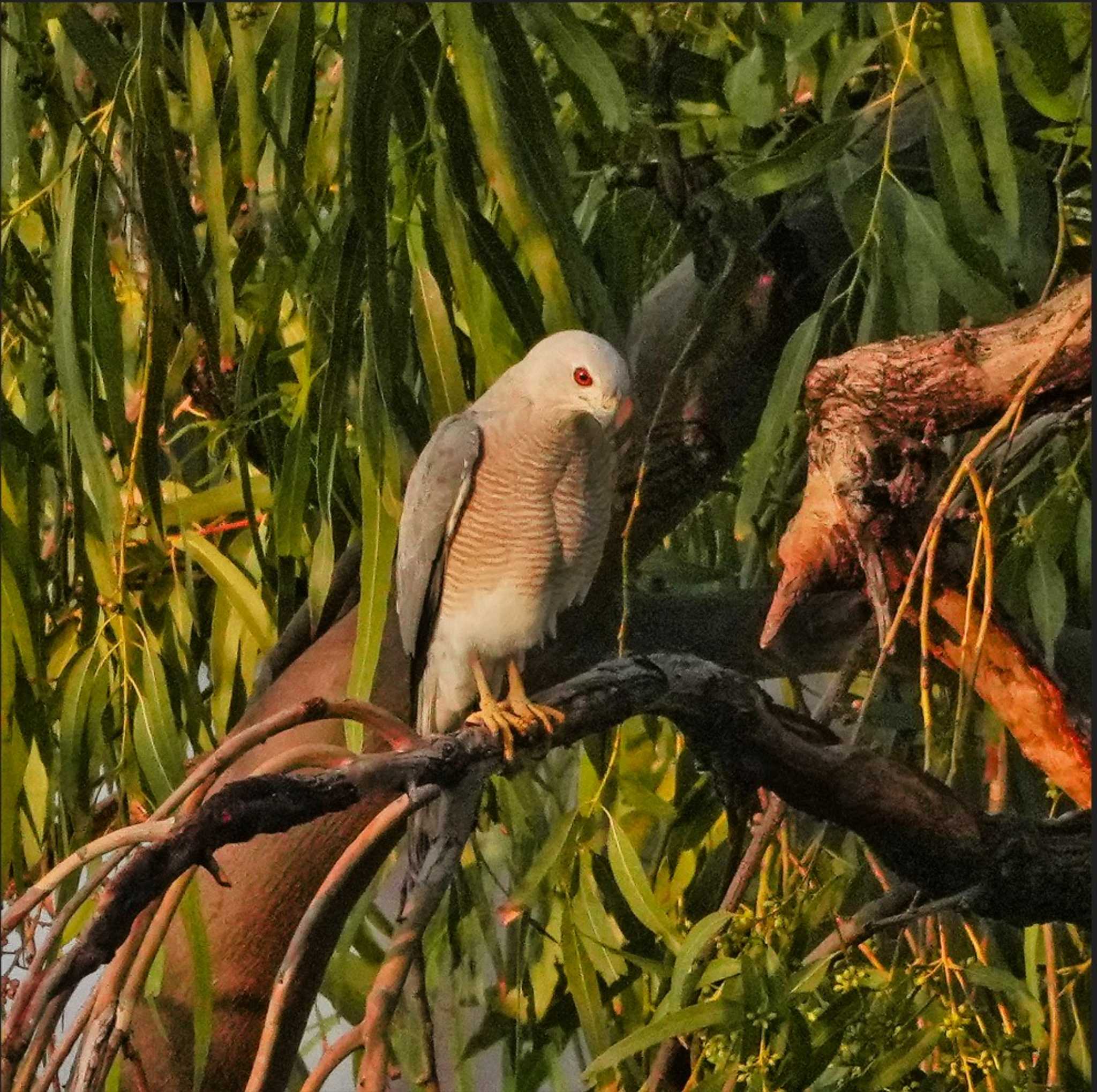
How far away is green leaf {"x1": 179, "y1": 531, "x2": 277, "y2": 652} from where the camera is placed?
3.09ft

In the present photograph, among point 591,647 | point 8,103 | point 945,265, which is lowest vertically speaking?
point 591,647

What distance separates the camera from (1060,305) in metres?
0.77

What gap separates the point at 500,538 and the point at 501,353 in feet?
0.38

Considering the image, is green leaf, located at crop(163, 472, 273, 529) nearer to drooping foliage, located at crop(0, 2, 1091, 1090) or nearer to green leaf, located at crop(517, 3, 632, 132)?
drooping foliage, located at crop(0, 2, 1091, 1090)

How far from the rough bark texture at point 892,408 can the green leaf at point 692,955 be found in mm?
198

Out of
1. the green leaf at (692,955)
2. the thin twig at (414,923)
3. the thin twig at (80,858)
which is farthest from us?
the green leaf at (692,955)

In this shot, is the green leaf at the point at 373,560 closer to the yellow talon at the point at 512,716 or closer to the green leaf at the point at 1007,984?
the yellow talon at the point at 512,716

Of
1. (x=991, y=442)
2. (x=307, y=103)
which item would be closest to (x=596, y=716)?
(x=991, y=442)

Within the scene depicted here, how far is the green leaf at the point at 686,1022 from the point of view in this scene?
2.68 feet

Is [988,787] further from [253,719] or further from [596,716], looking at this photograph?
[253,719]

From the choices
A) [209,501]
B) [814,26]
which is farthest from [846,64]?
[209,501]

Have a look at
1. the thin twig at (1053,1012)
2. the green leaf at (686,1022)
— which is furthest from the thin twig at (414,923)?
the thin twig at (1053,1012)

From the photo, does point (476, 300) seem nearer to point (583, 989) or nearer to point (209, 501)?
point (209, 501)

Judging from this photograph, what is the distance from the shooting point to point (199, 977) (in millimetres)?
859
